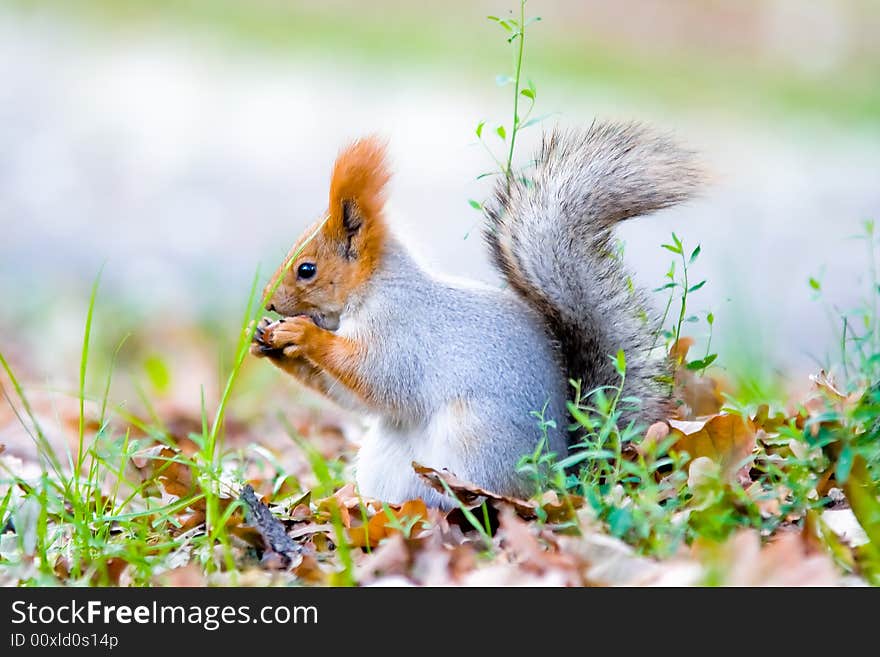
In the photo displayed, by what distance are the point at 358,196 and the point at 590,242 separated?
0.43 meters

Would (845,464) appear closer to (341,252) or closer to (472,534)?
(472,534)

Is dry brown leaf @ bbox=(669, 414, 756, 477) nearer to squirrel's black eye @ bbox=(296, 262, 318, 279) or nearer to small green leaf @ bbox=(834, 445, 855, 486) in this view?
small green leaf @ bbox=(834, 445, 855, 486)

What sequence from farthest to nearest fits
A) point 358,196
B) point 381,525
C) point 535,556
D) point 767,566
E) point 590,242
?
point 358,196, point 590,242, point 381,525, point 535,556, point 767,566

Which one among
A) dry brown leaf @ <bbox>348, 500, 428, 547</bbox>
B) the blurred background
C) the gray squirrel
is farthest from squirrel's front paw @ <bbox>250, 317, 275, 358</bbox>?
dry brown leaf @ <bbox>348, 500, 428, 547</bbox>

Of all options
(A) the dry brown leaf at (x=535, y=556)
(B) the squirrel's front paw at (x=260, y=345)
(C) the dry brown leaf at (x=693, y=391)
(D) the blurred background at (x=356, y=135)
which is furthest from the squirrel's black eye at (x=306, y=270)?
(A) the dry brown leaf at (x=535, y=556)

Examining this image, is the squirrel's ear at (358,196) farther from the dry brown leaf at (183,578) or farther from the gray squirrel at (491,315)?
the dry brown leaf at (183,578)

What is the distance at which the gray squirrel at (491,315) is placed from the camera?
1.87 m

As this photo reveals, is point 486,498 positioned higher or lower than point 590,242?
lower

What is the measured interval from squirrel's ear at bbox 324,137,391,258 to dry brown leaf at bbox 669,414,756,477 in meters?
0.68

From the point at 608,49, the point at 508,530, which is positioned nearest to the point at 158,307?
the point at 508,530

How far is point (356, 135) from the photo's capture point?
2.08 metres

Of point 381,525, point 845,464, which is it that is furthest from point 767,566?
point 381,525

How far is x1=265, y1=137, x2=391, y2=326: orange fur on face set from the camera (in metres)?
2.07

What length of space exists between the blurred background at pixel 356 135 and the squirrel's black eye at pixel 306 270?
22 centimetres
